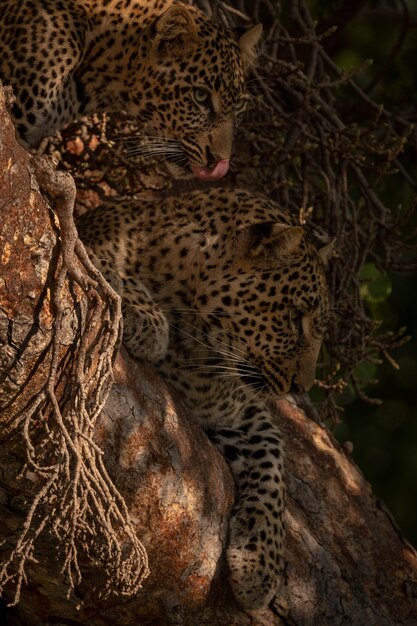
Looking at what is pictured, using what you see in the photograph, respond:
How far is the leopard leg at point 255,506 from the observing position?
4.62 metres

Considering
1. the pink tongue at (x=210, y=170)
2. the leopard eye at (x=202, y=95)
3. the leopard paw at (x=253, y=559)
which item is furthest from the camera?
the leopard eye at (x=202, y=95)

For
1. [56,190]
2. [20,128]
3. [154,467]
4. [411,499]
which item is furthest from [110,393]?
[411,499]

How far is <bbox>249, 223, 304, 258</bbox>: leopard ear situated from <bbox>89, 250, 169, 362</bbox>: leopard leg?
520 mm

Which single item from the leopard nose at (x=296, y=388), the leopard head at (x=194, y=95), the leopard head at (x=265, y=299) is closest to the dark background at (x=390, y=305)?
the leopard head at (x=194, y=95)

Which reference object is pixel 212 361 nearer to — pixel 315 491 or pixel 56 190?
pixel 315 491

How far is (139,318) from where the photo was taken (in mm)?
4496

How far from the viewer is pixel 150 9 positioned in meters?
5.95

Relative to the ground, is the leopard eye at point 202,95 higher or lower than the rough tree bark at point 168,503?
higher

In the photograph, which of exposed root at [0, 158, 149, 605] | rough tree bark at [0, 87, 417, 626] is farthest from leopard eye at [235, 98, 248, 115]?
exposed root at [0, 158, 149, 605]

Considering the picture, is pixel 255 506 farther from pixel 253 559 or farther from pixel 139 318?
pixel 139 318

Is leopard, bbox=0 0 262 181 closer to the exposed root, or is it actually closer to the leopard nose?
the leopard nose

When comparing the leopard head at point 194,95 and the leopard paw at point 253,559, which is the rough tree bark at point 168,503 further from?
the leopard head at point 194,95

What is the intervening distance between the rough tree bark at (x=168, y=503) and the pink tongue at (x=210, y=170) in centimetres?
122

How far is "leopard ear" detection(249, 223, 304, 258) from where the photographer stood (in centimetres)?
503
